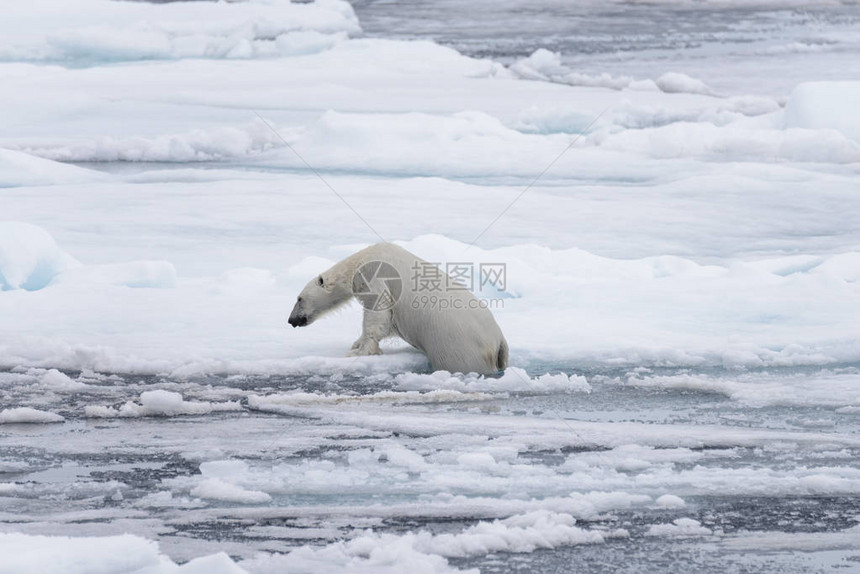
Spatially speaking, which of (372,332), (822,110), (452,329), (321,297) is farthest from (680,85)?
(452,329)

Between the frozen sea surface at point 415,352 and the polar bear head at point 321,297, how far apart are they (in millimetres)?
193

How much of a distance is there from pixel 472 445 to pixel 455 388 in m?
0.84

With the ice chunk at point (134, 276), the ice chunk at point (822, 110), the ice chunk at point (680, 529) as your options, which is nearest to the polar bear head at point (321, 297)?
the ice chunk at point (134, 276)

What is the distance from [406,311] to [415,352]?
278mm

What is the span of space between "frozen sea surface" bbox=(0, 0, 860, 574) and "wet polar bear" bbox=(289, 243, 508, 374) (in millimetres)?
136

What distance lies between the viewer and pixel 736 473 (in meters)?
4.23

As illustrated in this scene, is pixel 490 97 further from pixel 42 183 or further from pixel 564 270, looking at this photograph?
pixel 564 270

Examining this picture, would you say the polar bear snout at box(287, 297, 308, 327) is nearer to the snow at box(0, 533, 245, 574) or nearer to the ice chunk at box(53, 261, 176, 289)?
the ice chunk at box(53, 261, 176, 289)

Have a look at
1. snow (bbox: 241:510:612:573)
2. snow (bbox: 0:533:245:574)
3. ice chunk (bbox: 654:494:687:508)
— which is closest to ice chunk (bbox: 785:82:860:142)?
ice chunk (bbox: 654:494:687:508)

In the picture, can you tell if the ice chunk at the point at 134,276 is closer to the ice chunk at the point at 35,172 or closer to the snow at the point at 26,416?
the snow at the point at 26,416

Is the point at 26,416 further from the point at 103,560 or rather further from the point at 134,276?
the point at 134,276

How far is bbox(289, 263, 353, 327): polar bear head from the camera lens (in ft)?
20.1

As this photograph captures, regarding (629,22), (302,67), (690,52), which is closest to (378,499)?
(302,67)

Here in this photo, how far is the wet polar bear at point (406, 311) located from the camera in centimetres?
561
